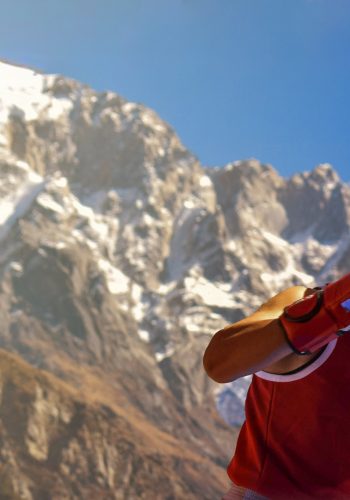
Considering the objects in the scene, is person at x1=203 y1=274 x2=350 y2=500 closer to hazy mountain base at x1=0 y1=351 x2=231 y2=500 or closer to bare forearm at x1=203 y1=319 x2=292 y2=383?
bare forearm at x1=203 y1=319 x2=292 y2=383

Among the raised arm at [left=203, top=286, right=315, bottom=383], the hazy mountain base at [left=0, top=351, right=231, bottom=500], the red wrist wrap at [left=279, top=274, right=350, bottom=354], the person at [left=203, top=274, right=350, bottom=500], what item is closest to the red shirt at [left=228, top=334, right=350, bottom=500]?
the person at [left=203, top=274, right=350, bottom=500]

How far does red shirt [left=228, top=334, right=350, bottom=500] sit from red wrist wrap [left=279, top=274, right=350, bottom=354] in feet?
0.97

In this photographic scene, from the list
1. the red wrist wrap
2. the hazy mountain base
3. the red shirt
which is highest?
the hazy mountain base

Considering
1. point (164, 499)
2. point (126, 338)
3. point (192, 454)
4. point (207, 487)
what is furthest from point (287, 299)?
point (126, 338)

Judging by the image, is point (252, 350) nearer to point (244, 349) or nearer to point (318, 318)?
point (244, 349)

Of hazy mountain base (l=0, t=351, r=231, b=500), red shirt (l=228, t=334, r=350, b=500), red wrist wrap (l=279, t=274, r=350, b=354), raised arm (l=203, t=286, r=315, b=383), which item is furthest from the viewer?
hazy mountain base (l=0, t=351, r=231, b=500)

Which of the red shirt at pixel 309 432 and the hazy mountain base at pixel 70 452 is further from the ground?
the hazy mountain base at pixel 70 452

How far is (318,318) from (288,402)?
0.62 meters

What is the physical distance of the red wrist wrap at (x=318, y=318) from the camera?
2.80m

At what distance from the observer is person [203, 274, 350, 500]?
3.04 m

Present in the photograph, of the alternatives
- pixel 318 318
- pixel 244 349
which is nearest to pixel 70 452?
pixel 244 349

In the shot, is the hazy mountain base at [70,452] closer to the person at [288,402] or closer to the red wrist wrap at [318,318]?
the person at [288,402]

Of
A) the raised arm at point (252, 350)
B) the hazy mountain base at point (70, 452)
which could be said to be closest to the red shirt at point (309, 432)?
the raised arm at point (252, 350)

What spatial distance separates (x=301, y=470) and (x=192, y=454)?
15162cm
